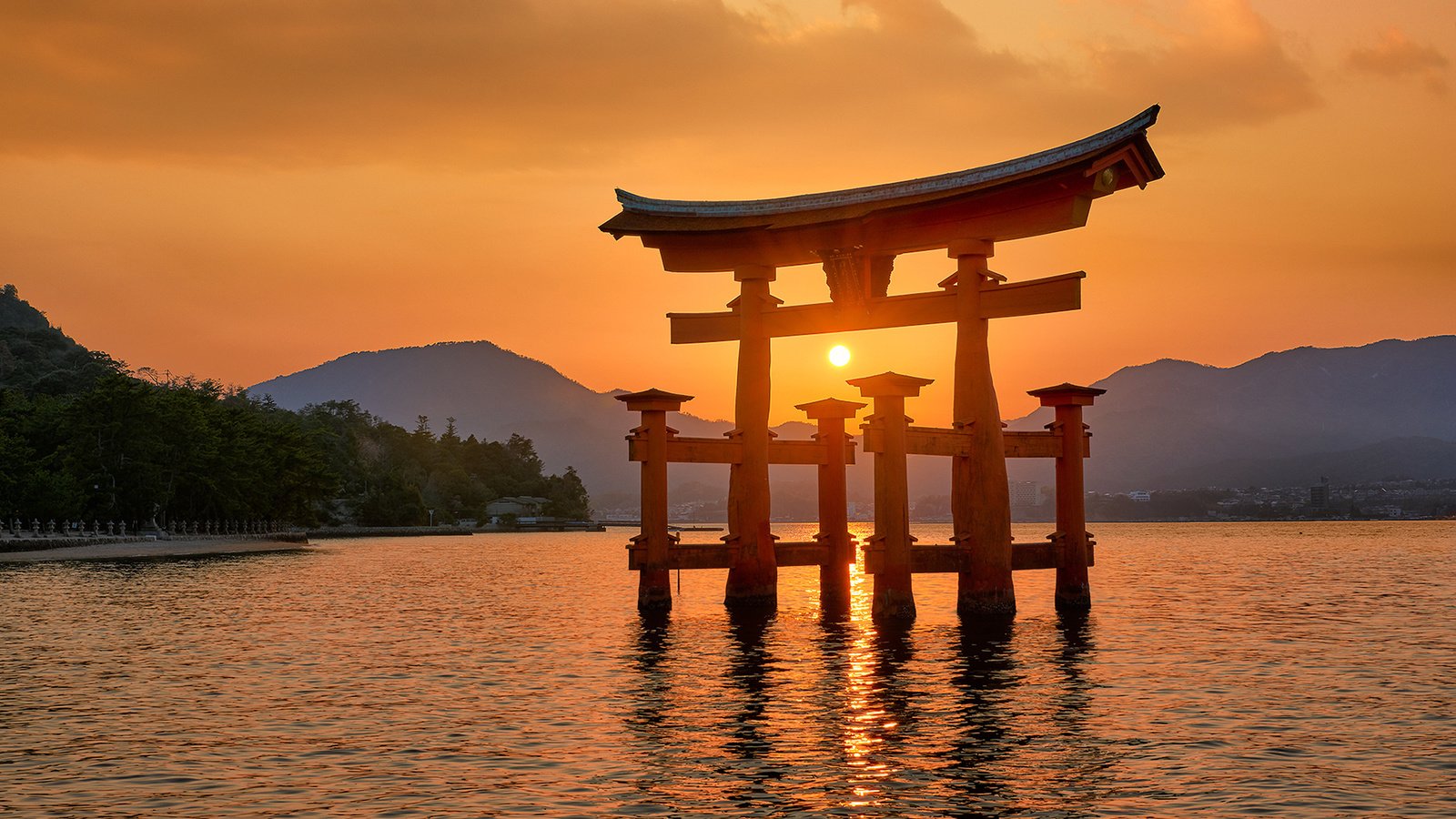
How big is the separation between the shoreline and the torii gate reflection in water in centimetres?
4078

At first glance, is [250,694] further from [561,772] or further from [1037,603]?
[1037,603]

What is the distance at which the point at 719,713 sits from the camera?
56.5ft

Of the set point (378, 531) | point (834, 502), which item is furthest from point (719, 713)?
point (378, 531)

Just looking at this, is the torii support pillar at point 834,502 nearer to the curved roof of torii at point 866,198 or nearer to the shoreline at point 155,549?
the curved roof of torii at point 866,198

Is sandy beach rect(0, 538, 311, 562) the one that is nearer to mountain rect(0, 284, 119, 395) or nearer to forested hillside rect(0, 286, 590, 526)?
forested hillside rect(0, 286, 590, 526)

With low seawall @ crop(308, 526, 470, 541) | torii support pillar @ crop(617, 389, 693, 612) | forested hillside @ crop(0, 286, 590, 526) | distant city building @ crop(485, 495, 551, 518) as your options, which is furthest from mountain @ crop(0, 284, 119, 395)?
torii support pillar @ crop(617, 389, 693, 612)

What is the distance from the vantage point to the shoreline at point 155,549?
5884 cm

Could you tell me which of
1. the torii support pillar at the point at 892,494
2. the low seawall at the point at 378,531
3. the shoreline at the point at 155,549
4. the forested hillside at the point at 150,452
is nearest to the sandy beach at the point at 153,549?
the shoreline at the point at 155,549

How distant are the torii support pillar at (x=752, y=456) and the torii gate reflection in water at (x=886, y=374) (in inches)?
1.6

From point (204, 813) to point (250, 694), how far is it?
26.0 feet

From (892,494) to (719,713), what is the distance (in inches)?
369

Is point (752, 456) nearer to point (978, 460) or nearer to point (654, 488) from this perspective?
point (654, 488)

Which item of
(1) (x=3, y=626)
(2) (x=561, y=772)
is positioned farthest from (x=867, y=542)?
(1) (x=3, y=626)

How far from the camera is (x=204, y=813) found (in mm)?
11453
